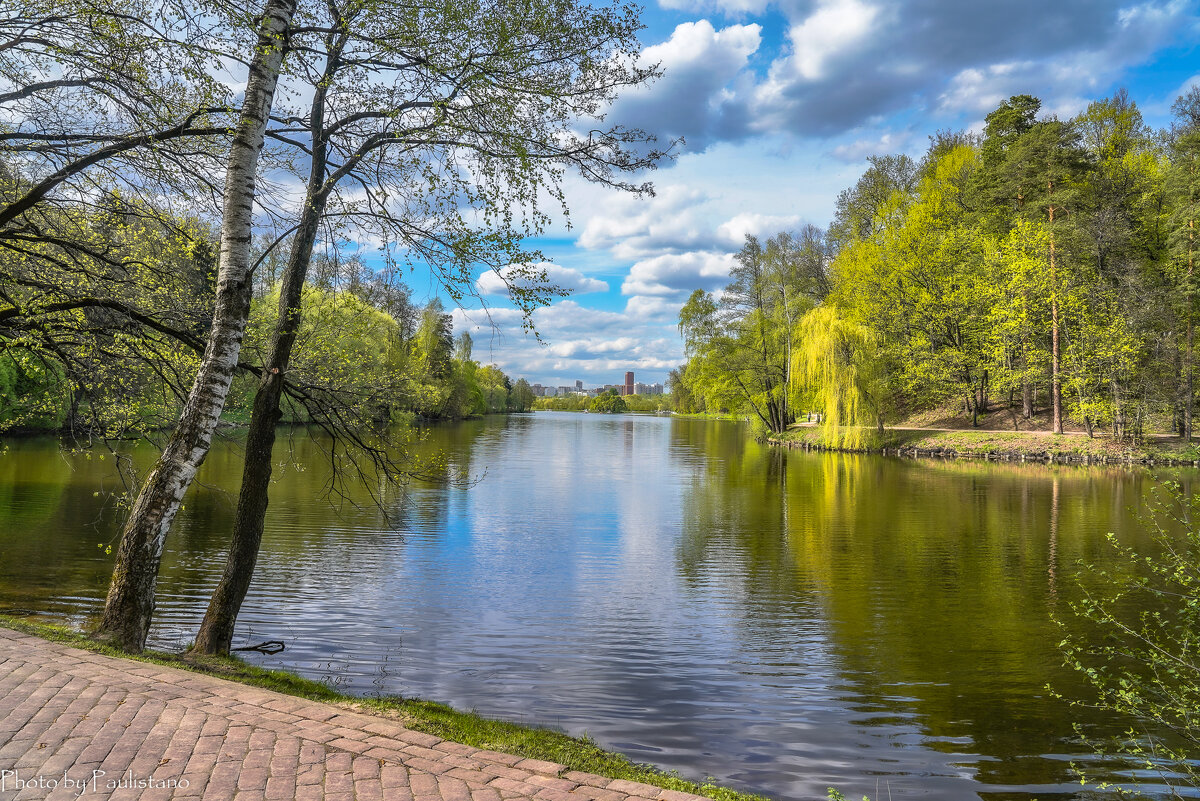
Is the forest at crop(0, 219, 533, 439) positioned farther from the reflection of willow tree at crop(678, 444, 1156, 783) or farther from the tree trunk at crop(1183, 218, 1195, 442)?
the tree trunk at crop(1183, 218, 1195, 442)

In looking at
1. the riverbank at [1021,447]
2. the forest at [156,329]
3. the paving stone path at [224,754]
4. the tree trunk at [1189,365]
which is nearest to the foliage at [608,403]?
the riverbank at [1021,447]

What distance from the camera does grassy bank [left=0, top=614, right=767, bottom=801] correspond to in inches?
150

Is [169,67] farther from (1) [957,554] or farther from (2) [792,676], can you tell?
(1) [957,554]

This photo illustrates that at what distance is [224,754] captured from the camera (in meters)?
3.25

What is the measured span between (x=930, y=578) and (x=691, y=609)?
4.19 metres

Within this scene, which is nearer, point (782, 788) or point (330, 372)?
point (782, 788)

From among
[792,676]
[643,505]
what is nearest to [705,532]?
[643,505]

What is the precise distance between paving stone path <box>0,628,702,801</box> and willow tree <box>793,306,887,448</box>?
105ft

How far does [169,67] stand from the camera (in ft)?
16.0

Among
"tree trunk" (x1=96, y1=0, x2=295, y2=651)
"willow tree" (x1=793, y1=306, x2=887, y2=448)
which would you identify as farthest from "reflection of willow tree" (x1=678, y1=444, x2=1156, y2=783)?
"willow tree" (x1=793, y1=306, x2=887, y2=448)

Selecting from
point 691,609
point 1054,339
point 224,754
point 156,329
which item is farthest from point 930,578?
point 1054,339

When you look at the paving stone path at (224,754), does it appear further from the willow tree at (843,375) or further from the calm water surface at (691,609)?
the willow tree at (843,375)

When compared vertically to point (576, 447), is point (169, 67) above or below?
above

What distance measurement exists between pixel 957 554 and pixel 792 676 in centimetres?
701
